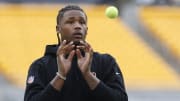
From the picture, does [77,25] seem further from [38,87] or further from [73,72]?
[38,87]

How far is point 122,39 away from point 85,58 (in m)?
8.19

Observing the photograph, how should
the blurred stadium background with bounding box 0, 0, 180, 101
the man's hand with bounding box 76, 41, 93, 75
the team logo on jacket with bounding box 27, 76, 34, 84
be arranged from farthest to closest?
the blurred stadium background with bounding box 0, 0, 180, 101, the team logo on jacket with bounding box 27, 76, 34, 84, the man's hand with bounding box 76, 41, 93, 75

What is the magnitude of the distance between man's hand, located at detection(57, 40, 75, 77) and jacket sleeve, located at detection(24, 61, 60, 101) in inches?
3.6

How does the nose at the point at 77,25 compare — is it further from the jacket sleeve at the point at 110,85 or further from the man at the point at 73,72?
the jacket sleeve at the point at 110,85

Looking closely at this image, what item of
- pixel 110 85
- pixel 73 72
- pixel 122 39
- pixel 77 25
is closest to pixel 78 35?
pixel 77 25

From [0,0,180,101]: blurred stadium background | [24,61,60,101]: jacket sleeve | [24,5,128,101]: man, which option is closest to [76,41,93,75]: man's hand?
[24,5,128,101]: man

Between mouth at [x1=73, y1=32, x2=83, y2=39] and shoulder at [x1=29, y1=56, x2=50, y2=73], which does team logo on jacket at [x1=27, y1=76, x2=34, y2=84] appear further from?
mouth at [x1=73, y1=32, x2=83, y2=39]

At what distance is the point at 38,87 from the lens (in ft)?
8.98

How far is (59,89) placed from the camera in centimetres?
266

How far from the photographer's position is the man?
2651mm

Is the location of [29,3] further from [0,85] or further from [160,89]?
[160,89]

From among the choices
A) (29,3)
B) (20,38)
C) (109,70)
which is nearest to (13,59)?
(20,38)

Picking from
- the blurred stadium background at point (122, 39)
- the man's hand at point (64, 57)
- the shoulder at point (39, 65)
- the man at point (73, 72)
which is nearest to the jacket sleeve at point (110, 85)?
the man at point (73, 72)

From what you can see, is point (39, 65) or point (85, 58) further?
point (39, 65)
